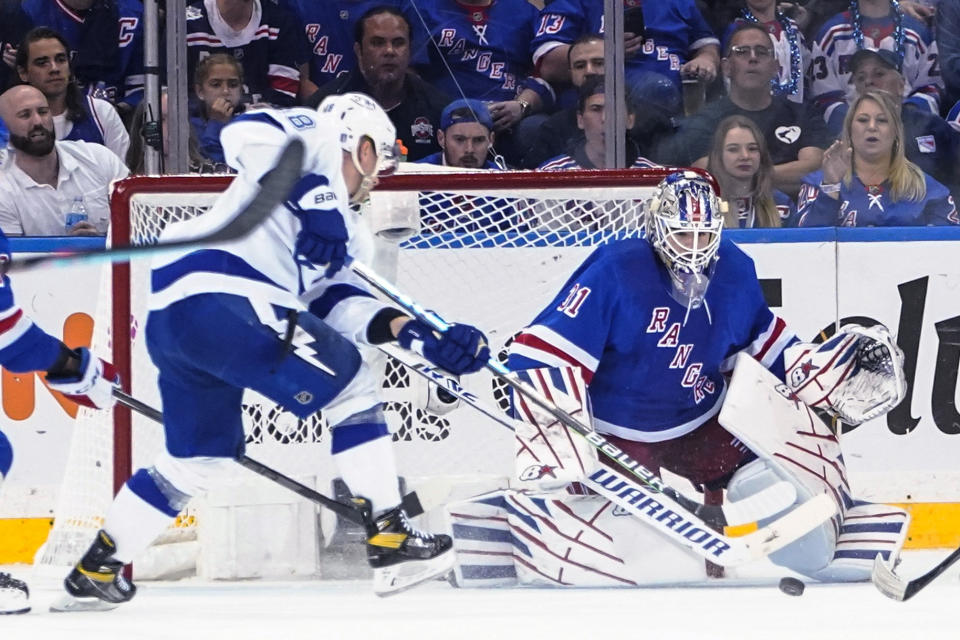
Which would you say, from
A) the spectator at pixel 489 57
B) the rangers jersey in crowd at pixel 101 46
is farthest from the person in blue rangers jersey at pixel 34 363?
the spectator at pixel 489 57

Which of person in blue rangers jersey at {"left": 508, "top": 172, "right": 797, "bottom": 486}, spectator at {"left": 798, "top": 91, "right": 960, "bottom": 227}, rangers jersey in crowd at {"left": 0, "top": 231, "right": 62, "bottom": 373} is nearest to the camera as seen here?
rangers jersey in crowd at {"left": 0, "top": 231, "right": 62, "bottom": 373}

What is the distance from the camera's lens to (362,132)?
3316 millimetres

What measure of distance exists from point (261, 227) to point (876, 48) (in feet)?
8.12

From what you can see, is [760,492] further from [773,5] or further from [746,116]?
[773,5]

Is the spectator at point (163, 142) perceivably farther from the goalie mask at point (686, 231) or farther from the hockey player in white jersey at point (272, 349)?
the goalie mask at point (686, 231)

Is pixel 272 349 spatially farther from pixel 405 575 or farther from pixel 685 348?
pixel 685 348

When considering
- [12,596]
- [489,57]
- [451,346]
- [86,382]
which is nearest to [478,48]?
[489,57]

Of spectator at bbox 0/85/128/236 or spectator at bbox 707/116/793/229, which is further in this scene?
spectator at bbox 707/116/793/229

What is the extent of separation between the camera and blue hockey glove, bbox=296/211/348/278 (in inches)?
124

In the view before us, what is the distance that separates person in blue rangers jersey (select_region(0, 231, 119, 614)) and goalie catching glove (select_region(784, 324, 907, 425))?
1607 millimetres

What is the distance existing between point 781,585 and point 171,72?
2.05 m

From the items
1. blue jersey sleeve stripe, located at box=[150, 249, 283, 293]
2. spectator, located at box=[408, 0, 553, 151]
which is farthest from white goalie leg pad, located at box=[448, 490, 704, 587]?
spectator, located at box=[408, 0, 553, 151]

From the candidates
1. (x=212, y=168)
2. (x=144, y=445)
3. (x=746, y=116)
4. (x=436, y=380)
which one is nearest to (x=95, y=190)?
(x=212, y=168)

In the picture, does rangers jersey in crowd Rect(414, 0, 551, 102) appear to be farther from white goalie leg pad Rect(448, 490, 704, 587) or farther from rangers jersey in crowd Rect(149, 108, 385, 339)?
rangers jersey in crowd Rect(149, 108, 385, 339)
